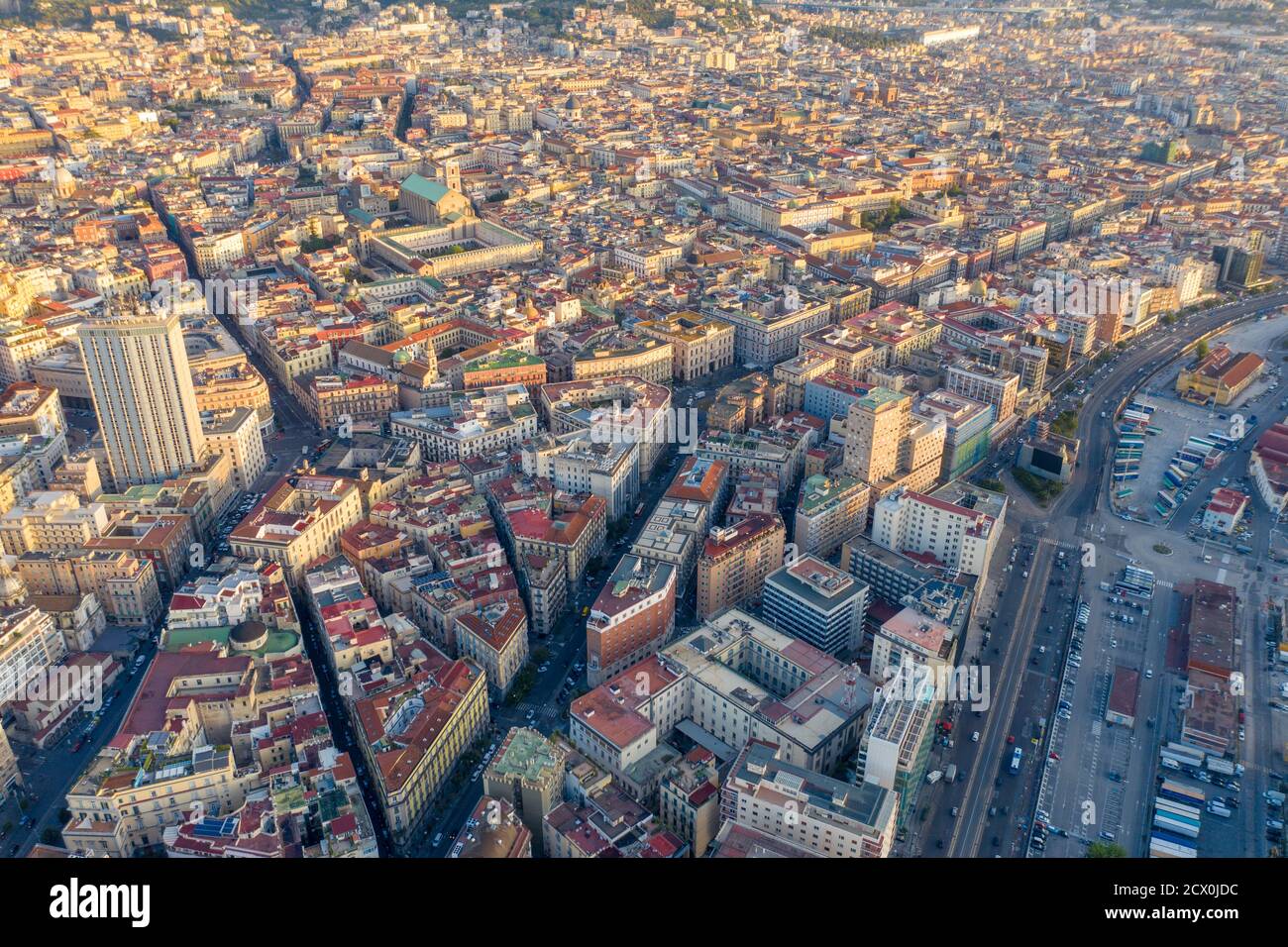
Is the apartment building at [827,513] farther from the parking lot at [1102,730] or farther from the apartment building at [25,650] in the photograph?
the apartment building at [25,650]

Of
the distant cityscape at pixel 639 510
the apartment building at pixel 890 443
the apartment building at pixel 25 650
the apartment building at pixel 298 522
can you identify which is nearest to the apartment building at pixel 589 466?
the distant cityscape at pixel 639 510

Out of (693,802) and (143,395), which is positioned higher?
(143,395)

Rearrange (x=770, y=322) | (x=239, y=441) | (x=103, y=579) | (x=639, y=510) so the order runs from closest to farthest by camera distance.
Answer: (x=103, y=579) < (x=639, y=510) < (x=239, y=441) < (x=770, y=322)

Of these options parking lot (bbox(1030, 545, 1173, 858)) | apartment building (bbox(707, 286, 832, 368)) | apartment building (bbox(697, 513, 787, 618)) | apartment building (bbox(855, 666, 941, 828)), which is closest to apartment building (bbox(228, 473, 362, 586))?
apartment building (bbox(697, 513, 787, 618))

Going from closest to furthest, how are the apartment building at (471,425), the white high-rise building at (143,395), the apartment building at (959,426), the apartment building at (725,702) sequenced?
the apartment building at (725,702), the white high-rise building at (143,395), the apartment building at (959,426), the apartment building at (471,425)

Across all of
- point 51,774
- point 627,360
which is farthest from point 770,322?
point 51,774

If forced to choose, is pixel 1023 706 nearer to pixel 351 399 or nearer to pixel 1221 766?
pixel 1221 766
